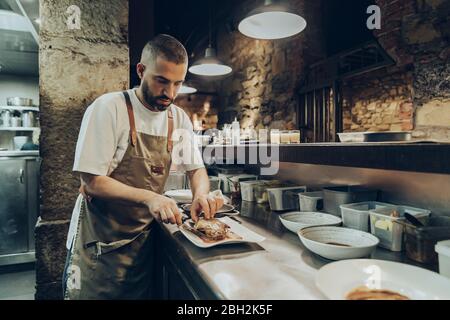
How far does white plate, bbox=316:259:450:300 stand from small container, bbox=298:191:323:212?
0.80 m

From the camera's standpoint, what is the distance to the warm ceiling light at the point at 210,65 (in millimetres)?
4656

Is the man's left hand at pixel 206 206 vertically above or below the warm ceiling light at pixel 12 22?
below

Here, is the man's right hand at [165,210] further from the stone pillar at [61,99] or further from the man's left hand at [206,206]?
the stone pillar at [61,99]

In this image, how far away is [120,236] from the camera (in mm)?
1789

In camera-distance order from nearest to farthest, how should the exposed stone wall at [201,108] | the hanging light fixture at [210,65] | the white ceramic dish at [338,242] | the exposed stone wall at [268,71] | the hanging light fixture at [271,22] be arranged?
the white ceramic dish at [338,242], the hanging light fixture at [271,22], the hanging light fixture at [210,65], the exposed stone wall at [268,71], the exposed stone wall at [201,108]

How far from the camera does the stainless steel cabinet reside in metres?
3.99

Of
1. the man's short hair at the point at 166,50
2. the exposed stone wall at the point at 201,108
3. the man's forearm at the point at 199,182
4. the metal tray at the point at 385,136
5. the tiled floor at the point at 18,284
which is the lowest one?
the tiled floor at the point at 18,284

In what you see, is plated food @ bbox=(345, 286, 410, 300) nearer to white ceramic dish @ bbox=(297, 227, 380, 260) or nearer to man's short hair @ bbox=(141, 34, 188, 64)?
white ceramic dish @ bbox=(297, 227, 380, 260)

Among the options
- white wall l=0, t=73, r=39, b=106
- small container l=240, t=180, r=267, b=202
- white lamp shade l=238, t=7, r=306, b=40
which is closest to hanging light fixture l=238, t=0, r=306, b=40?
white lamp shade l=238, t=7, r=306, b=40

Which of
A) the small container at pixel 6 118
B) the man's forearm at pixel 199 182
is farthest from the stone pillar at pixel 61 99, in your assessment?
the small container at pixel 6 118

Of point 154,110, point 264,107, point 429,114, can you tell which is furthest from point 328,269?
point 264,107

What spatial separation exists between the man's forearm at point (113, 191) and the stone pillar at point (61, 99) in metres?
0.69

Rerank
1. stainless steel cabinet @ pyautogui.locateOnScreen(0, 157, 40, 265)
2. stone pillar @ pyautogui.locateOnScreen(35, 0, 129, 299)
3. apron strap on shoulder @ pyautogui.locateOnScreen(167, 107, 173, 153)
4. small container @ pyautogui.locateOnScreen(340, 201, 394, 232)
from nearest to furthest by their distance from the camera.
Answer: small container @ pyautogui.locateOnScreen(340, 201, 394, 232) < apron strap on shoulder @ pyautogui.locateOnScreen(167, 107, 173, 153) < stone pillar @ pyautogui.locateOnScreen(35, 0, 129, 299) < stainless steel cabinet @ pyautogui.locateOnScreen(0, 157, 40, 265)

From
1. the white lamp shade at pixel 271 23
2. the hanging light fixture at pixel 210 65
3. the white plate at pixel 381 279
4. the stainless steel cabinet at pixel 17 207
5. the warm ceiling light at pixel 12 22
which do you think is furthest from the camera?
the hanging light fixture at pixel 210 65
